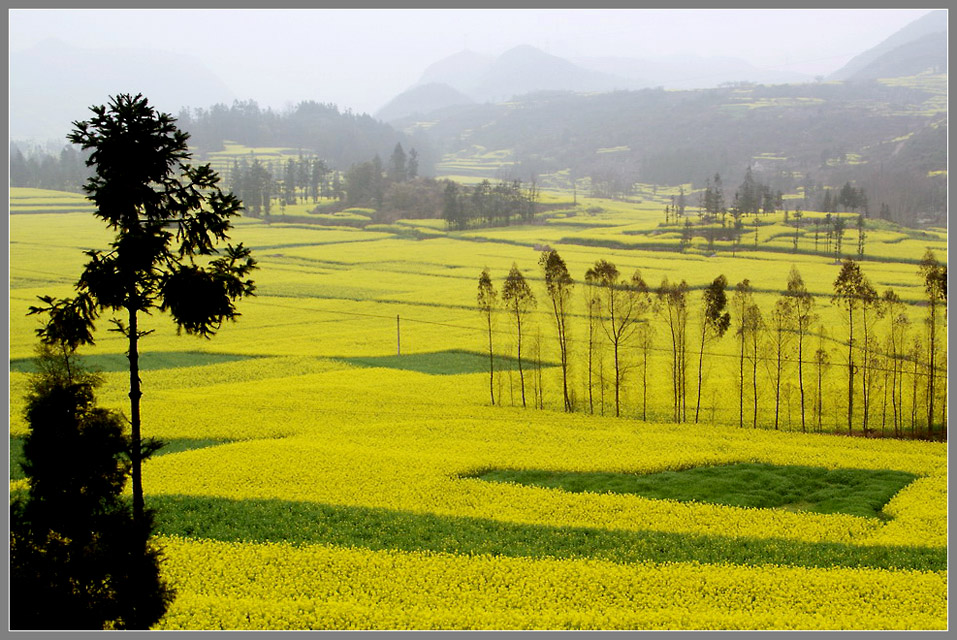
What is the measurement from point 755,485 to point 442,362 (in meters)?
22.7

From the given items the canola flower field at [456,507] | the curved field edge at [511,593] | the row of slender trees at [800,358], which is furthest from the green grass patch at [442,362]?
the curved field edge at [511,593]

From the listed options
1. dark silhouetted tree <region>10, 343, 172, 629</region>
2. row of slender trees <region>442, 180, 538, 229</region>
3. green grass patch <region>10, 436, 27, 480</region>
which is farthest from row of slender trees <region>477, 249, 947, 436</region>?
row of slender trees <region>442, 180, 538, 229</region>

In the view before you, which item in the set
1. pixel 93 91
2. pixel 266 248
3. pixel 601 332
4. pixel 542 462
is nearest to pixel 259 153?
pixel 93 91

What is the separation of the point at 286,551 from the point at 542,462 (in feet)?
32.5

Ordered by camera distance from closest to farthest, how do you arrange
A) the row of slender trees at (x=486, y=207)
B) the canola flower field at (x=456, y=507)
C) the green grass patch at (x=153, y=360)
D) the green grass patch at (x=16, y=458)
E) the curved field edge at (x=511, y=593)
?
1. the curved field edge at (x=511, y=593)
2. the canola flower field at (x=456, y=507)
3. the green grass patch at (x=16, y=458)
4. the green grass patch at (x=153, y=360)
5. the row of slender trees at (x=486, y=207)

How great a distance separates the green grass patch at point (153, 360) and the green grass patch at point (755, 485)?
905 inches

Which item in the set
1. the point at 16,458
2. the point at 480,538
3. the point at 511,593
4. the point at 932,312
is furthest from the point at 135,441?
the point at 932,312

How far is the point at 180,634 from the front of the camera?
524 inches

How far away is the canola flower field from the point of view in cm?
1573

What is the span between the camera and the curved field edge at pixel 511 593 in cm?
1473

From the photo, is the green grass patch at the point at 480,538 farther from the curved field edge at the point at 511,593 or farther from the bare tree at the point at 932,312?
the bare tree at the point at 932,312

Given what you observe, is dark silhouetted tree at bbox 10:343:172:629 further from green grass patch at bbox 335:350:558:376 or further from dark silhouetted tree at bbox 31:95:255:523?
green grass patch at bbox 335:350:558:376

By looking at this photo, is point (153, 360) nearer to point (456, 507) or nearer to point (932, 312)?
point (456, 507)

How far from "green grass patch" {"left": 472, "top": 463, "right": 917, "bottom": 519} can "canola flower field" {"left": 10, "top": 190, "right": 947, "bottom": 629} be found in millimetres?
579
